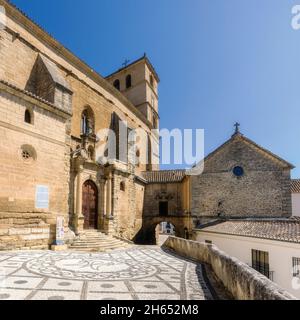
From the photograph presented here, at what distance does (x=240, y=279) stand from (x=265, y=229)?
1036cm

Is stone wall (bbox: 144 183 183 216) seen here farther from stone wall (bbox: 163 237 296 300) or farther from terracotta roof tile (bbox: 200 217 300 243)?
stone wall (bbox: 163 237 296 300)

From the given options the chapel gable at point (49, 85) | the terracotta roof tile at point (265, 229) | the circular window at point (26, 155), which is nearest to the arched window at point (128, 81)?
the chapel gable at point (49, 85)

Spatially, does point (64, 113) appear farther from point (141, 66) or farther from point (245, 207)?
point (141, 66)

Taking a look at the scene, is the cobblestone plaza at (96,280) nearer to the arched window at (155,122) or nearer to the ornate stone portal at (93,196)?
the ornate stone portal at (93,196)

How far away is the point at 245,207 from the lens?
19.1 metres

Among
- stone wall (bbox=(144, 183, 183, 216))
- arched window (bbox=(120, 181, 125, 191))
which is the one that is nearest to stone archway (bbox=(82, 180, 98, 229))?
arched window (bbox=(120, 181, 125, 191))

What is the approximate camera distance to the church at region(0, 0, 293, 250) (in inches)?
377

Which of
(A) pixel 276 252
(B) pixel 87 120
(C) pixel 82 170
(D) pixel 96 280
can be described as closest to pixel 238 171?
(A) pixel 276 252

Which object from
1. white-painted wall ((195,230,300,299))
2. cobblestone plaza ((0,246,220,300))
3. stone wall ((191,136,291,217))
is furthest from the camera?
stone wall ((191,136,291,217))

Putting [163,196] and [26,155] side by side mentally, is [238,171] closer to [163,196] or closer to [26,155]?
[163,196]

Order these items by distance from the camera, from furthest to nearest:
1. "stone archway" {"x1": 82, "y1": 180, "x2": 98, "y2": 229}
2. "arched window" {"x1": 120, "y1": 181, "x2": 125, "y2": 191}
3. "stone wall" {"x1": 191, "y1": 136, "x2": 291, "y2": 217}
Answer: "stone wall" {"x1": 191, "y1": 136, "x2": 291, "y2": 217}, "arched window" {"x1": 120, "y1": 181, "x2": 125, "y2": 191}, "stone archway" {"x1": 82, "y1": 180, "x2": 98, "y2": 229}

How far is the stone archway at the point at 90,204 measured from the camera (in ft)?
46.6

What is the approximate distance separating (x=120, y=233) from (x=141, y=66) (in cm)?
1903

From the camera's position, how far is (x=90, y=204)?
579 inches
